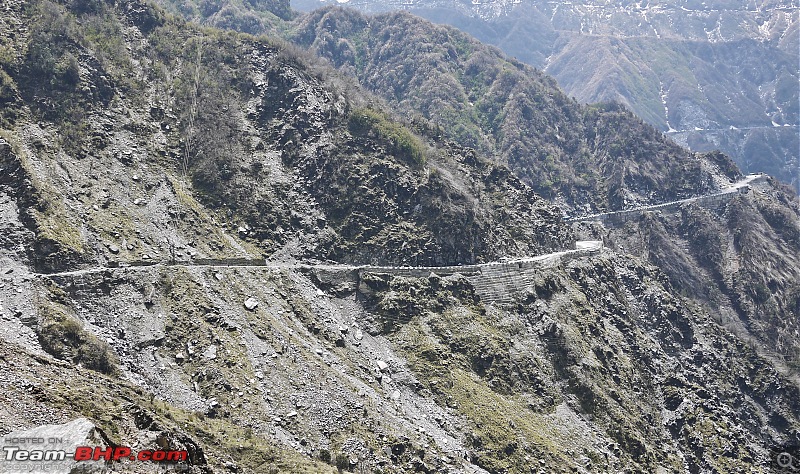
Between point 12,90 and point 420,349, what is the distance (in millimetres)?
66836

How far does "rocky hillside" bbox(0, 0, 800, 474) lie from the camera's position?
187 ft

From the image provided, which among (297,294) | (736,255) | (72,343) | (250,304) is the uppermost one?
(736,255)

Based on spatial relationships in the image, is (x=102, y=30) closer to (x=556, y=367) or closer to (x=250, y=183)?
(x=250, y=183)

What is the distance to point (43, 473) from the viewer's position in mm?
26469

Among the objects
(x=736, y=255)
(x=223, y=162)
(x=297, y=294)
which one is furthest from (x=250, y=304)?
(x=736, y=255)

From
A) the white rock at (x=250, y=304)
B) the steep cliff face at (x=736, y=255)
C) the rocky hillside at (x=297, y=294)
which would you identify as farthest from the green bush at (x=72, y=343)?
the steep cliff face at (x=736, y=255)

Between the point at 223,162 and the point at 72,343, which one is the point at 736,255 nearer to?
the point at 223,162

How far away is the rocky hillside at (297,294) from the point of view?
56875mm

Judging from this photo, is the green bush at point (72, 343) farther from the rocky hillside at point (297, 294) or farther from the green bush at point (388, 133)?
the green bush at point (388, 133)

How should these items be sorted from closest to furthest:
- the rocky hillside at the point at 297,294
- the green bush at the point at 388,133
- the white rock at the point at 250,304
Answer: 1. the rocky hillside at the point at 297,294
2. the white rock at the point at 250,304
3. the green bush at the point at 388,133

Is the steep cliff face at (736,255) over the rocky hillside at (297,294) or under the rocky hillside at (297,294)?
over

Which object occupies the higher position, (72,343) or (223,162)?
(223,162)

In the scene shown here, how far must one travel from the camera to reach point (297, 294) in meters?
78.2

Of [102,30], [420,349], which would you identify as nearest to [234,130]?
[102,30]
